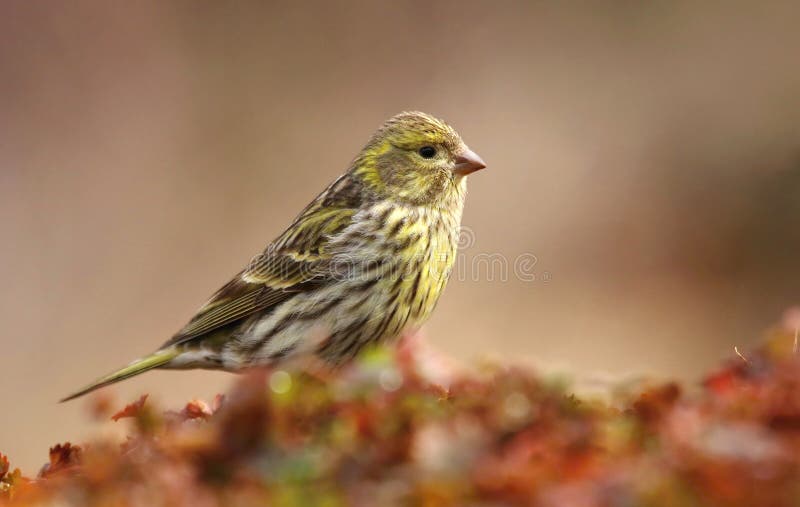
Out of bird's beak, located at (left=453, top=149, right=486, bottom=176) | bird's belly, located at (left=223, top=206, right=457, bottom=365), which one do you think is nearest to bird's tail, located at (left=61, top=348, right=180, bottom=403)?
bird's belly, located at (left=223, top=206, right=457, bottom=365)

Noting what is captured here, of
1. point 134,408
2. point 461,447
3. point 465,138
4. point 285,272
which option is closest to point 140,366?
point 285,272

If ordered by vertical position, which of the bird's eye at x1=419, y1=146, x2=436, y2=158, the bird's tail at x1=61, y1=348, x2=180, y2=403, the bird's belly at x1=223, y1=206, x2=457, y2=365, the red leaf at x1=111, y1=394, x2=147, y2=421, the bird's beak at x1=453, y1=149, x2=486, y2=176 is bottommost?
the red leaf at x1=111, y1=394, x2=147, y2=421

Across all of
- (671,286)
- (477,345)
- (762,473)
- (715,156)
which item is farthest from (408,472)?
(715,156)

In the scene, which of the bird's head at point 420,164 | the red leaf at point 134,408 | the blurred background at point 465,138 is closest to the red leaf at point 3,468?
the red leaf at point 134,408

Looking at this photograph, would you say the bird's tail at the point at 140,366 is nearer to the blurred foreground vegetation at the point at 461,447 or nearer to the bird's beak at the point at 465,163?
the bird's beak at the point at 465,163

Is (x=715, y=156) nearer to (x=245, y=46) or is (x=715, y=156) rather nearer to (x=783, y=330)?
(x=245, y=46)

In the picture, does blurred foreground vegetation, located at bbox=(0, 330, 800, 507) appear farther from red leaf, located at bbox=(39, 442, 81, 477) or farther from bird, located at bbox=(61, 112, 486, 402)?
bird, located at bbox=(61, 112, 486, 402)
